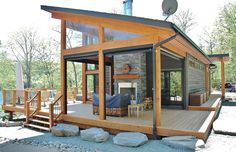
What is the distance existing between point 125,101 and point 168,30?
3.64m

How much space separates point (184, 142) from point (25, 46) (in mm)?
29035

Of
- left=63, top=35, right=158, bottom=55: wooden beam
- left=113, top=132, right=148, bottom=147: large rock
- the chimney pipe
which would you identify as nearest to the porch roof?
left=63, top=35, right=158, bottom=55: wooden beam

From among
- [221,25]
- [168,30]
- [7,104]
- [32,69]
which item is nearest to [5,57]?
[32,69]

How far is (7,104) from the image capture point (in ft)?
40.6

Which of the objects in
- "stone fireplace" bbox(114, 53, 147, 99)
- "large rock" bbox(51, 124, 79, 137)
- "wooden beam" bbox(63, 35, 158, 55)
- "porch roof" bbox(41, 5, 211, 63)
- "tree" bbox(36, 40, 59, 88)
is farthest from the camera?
"tree" bbox(36, 40, 59, 88)

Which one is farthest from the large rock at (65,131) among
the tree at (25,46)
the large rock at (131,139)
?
the tree at (25,46)

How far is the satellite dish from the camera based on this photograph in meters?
7.87

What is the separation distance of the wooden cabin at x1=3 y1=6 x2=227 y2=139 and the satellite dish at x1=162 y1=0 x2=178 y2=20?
110 cm

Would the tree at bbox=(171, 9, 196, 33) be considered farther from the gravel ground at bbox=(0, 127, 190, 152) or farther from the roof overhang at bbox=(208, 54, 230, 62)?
the gravel ground at bbox=(0, 127, 190, 152)

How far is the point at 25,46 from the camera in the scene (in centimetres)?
3019

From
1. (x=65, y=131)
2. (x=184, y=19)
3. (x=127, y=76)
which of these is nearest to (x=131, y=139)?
(x=65, y=131)

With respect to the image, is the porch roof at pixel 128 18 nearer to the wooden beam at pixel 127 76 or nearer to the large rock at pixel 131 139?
the large rock at pixel 131 139

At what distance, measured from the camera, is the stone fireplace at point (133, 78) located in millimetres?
11086

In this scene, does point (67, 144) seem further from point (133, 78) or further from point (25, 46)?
point (25, 46)
